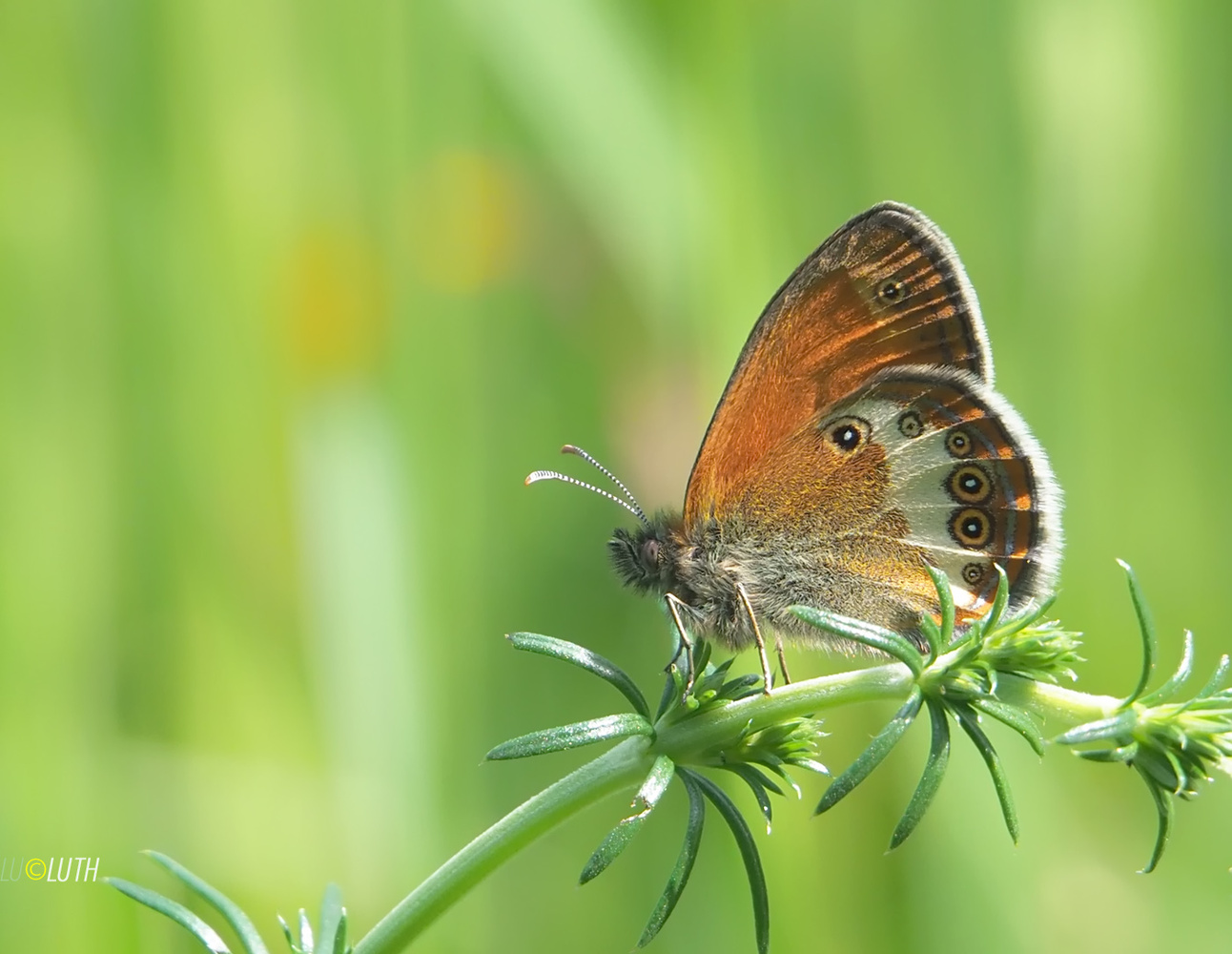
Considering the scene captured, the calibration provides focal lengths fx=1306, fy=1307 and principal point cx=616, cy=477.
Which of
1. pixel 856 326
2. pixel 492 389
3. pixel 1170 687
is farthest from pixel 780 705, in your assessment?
pixel 492 389

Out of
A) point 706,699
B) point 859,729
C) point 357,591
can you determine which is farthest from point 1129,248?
point 706,699

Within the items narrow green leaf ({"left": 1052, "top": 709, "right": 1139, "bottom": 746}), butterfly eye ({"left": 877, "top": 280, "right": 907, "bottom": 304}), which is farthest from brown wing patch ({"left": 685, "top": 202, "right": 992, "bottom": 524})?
narrow green leaf ({"left": 1052, "top": 709, "right": 1139, "bottom": 746})

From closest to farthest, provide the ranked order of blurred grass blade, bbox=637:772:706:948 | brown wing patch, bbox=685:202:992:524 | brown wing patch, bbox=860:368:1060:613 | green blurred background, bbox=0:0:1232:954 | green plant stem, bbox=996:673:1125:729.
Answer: blurred grass blade, bbox=637:772:706:948 < green plant stem, bbox=996:673:1125:729 < brown wing patch, bbox=860:368:1060:613 < brown wing patch, bbox=685:202:992:524 < green blurred background, bbox=0:0:1232:954

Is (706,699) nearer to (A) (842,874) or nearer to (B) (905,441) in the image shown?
(B) (905,441)

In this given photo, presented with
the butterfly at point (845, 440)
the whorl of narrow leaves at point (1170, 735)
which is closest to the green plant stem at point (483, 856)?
the whorl of narrow leaves at point (1170, 735)

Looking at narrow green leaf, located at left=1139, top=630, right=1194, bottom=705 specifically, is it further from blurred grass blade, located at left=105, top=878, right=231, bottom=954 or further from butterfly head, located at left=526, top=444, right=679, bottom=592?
blurred grass blade, located at left=105, top=878, right=231, bottom=954

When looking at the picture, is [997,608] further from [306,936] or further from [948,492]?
[306,936]
